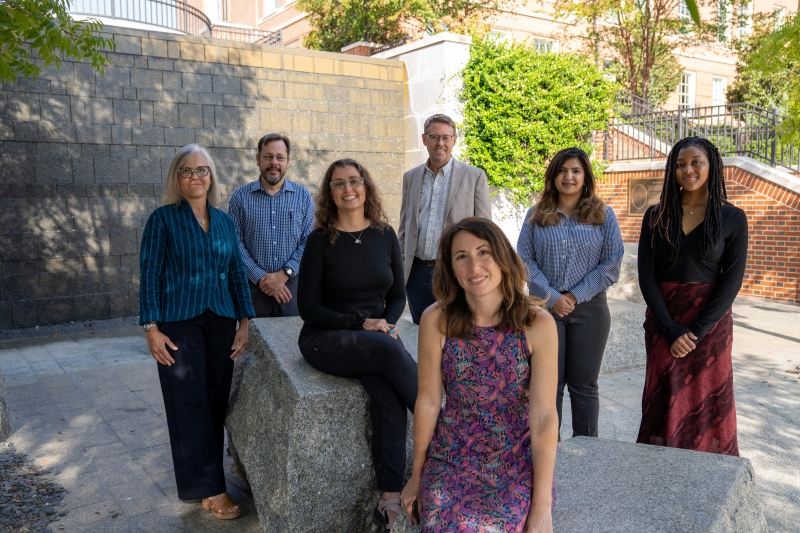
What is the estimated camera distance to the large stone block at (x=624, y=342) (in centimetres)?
678

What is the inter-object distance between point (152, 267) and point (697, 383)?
2917 mm

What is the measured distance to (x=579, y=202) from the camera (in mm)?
4094

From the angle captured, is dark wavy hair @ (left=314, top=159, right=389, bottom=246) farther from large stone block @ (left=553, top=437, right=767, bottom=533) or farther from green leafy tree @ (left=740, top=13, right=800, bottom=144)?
green leafy tree @ (left=740, top=13, right=800, bottom=144)

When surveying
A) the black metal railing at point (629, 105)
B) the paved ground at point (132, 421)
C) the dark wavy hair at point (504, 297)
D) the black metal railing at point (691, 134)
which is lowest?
the paved ground at point (132, 421)

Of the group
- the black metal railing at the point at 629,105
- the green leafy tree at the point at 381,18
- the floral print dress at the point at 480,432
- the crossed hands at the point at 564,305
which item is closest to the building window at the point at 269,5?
the green leafy tree at the point at 381,18

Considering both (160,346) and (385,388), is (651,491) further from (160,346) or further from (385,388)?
(160,346)

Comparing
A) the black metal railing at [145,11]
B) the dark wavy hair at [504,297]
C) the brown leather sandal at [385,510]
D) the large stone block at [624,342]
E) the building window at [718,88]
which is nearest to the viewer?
the dark wavy hair at [504,297]

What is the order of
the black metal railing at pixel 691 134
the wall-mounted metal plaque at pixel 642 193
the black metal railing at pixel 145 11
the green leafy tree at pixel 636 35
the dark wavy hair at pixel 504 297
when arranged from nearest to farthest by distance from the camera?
the dark wavy hair at pixel 504 297
the black metal railing at pixel 691 134
the wall-mounted metal plaque at pixel 642 193
the black metal railing at pixel 145 11
the green leafy tree at pixel 636 35

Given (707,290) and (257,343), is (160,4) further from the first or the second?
(707,290)

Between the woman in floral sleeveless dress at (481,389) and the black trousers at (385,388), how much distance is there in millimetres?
603

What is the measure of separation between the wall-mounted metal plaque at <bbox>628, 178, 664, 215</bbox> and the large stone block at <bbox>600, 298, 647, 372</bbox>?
255 inches

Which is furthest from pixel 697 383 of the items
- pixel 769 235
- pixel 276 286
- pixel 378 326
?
pixel 769 235

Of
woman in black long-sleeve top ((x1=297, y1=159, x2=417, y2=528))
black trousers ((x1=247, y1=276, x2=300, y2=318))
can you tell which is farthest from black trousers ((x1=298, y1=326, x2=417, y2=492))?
black trousers ((x1=247, y1=276, x2=300, y2=318))

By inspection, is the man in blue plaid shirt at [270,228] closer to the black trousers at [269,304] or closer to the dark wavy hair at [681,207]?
the black trousers at [269,304]
